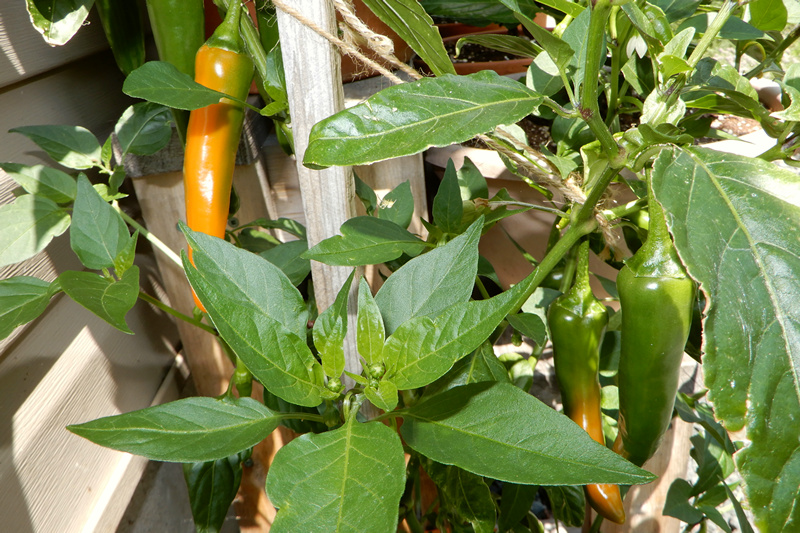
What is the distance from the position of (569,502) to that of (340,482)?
0.47 m

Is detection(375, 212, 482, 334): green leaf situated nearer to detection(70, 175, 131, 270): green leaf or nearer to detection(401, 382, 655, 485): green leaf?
detection(401, 382, 655, 485): green leaf

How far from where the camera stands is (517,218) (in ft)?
2.77

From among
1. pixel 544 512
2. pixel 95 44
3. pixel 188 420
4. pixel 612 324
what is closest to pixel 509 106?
pixel 188 420

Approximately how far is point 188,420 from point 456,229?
13.0 inches

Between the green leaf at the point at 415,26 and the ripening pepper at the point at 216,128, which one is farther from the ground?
the green leaf at the point at 415,26

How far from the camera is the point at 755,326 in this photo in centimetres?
30

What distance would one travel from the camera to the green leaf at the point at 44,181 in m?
0.59

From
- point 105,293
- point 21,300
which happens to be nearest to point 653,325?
point 105,293

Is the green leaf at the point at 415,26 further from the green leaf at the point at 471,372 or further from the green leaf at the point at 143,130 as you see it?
the green leaf at the point at 143,130

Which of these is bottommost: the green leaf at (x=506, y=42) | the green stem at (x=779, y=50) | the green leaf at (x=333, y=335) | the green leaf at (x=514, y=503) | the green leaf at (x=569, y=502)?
the green leaf at (x=569, y=502)

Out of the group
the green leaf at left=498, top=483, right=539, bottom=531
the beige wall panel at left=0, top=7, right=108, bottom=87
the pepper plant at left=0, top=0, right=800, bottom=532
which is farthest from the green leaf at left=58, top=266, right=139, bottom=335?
the green leaf at left=498, top=483, right=539, bottom=531

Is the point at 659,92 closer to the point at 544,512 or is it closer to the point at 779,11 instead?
the point at 779,11

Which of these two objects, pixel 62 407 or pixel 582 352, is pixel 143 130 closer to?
pixel 62 407

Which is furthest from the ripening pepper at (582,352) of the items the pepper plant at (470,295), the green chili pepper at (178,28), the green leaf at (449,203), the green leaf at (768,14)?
the green chili pepper at (178,28)
